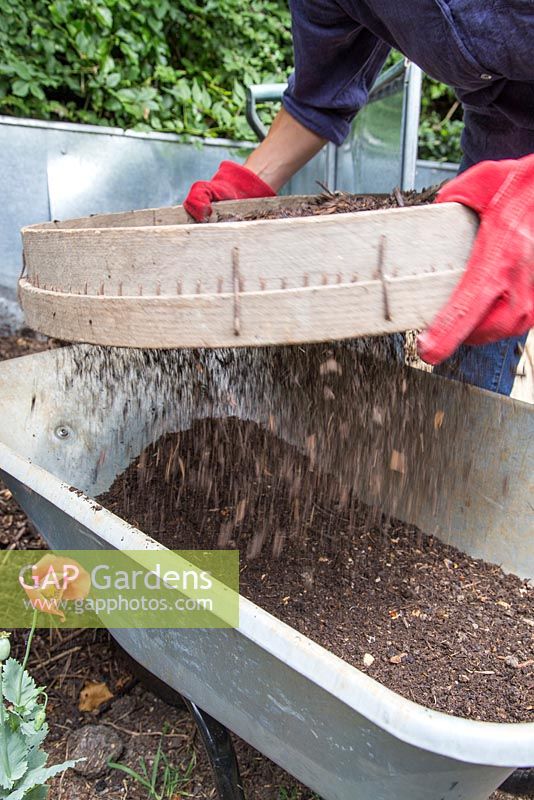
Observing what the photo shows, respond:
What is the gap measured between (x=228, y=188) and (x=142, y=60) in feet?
6.42

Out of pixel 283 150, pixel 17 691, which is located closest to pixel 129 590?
pixel 17 691

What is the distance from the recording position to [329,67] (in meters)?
1.73

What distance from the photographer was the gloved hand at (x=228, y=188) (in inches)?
64.3

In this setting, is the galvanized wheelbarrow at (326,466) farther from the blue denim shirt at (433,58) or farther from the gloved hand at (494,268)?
the blue denim shirt at (433,58)

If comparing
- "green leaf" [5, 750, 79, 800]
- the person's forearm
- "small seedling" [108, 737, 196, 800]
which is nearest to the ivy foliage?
the person's forearm

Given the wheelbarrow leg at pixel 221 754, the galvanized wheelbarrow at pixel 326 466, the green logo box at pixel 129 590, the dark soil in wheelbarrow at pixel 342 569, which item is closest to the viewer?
the galvanized wheelbarrow at pixel 326 466

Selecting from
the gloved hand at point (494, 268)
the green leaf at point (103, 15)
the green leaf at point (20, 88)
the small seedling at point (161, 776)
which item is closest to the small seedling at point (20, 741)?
the small seedling at point (161, 776)

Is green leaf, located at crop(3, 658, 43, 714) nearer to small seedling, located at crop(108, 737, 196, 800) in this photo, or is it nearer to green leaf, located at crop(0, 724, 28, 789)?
green leaf, located at crop(0, 724, 28, 789)

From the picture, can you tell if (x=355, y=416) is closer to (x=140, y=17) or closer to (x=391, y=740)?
(x=391, y=740)

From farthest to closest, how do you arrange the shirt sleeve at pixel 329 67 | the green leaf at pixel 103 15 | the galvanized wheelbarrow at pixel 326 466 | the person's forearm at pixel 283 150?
the green leaf at pixel 103 15, the person's forearm at pixel 283 150, the shirt sleeve at pixel 329 67, the galvanized wheelbarrow at pixel 326 466

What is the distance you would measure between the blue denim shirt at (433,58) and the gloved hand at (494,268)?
1.48ft

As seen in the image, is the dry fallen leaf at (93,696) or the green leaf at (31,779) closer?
the green leaf at (31,779)

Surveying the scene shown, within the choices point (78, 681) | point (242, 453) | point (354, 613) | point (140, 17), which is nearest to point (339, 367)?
point (242, 453)

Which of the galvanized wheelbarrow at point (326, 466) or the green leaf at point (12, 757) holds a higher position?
the galvanized wheelbarrow at point (326, 466)
